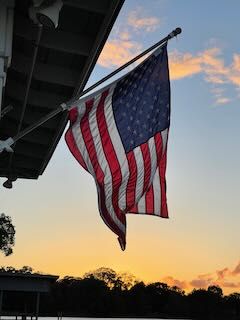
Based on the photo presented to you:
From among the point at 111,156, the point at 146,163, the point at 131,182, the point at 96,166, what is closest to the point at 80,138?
the point at 96,166

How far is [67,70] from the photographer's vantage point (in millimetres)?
8430

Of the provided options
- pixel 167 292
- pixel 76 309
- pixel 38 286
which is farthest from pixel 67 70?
pixel 167 292

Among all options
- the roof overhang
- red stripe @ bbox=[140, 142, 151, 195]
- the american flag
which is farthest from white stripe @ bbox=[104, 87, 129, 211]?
the roof overhang

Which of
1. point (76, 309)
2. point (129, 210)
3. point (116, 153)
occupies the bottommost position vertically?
point (129, 210)

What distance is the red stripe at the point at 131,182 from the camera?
7336 mm

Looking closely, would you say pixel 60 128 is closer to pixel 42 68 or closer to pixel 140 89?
pixel 42 68

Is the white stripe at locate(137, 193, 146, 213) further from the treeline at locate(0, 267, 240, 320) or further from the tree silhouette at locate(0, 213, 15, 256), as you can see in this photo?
the treeline at locate(0, 267, 240, 320)

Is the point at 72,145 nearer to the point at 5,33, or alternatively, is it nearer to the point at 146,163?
the point at 146,163

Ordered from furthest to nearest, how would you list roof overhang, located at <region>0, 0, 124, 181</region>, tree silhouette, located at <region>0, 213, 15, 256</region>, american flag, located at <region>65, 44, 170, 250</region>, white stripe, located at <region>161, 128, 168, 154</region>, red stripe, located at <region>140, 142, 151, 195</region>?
tree silhouette, located at <region>0, 213, 15, 256</region>, white stripe, located at <region>161, 128, 168, 154</region>, red stripe, located at <region>140, 142, 151, 195</region>, roof overhang, located at <region>0, 0, 124, 181</region>, american flag, located at <region>65, 44, 170, 250</region>

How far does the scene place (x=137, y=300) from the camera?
144 meters

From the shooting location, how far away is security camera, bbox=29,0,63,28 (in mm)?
6293

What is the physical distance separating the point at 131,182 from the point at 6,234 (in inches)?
2102

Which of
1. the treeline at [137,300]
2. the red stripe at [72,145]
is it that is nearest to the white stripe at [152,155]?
the red stripe at [72,145]

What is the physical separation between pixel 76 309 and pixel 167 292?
141 ft
